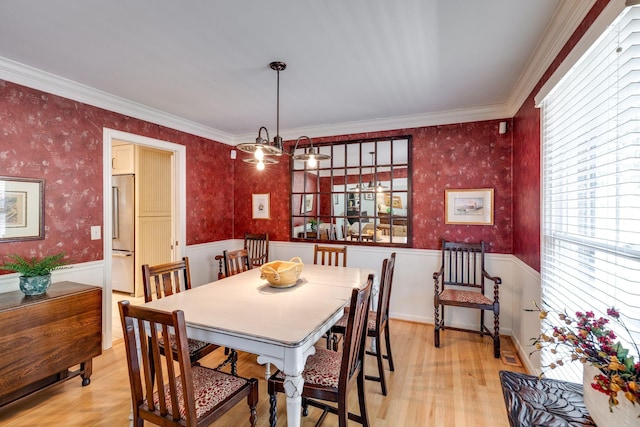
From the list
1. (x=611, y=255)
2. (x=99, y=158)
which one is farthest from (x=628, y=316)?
(x=99, y=158)

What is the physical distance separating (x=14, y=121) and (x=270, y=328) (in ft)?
8.78

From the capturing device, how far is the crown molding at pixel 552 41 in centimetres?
160

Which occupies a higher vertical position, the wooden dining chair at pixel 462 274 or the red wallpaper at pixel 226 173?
the red wallpaper at pixel 226 173

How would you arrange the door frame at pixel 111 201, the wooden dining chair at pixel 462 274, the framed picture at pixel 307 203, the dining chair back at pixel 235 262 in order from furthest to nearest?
the framed picture at pixel 307 203 < the wooden dining chair at pixel 462 274 < the door frame at pixel 111 201 < the dining chair back at pixel 235 262

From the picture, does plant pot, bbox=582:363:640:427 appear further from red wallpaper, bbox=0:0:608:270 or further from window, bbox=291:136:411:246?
window, bbox=291:136:411:246

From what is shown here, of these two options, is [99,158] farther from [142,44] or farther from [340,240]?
[340,240]

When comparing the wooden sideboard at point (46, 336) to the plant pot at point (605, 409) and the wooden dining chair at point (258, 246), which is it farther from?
the plant pot at point (605, 409)

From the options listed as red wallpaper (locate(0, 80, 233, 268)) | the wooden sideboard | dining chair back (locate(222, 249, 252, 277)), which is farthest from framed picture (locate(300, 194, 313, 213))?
the wooden sideboard

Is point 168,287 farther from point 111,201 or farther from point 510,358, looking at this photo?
point 510,358

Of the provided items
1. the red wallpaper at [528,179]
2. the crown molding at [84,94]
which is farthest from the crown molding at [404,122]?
the crown molding at [84,94]

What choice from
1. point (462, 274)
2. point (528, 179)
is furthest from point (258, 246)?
point (528, 179)

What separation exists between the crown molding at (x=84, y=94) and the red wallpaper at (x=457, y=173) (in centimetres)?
222

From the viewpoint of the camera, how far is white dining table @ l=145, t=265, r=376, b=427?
143 centimetres

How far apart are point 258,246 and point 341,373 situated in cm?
309
